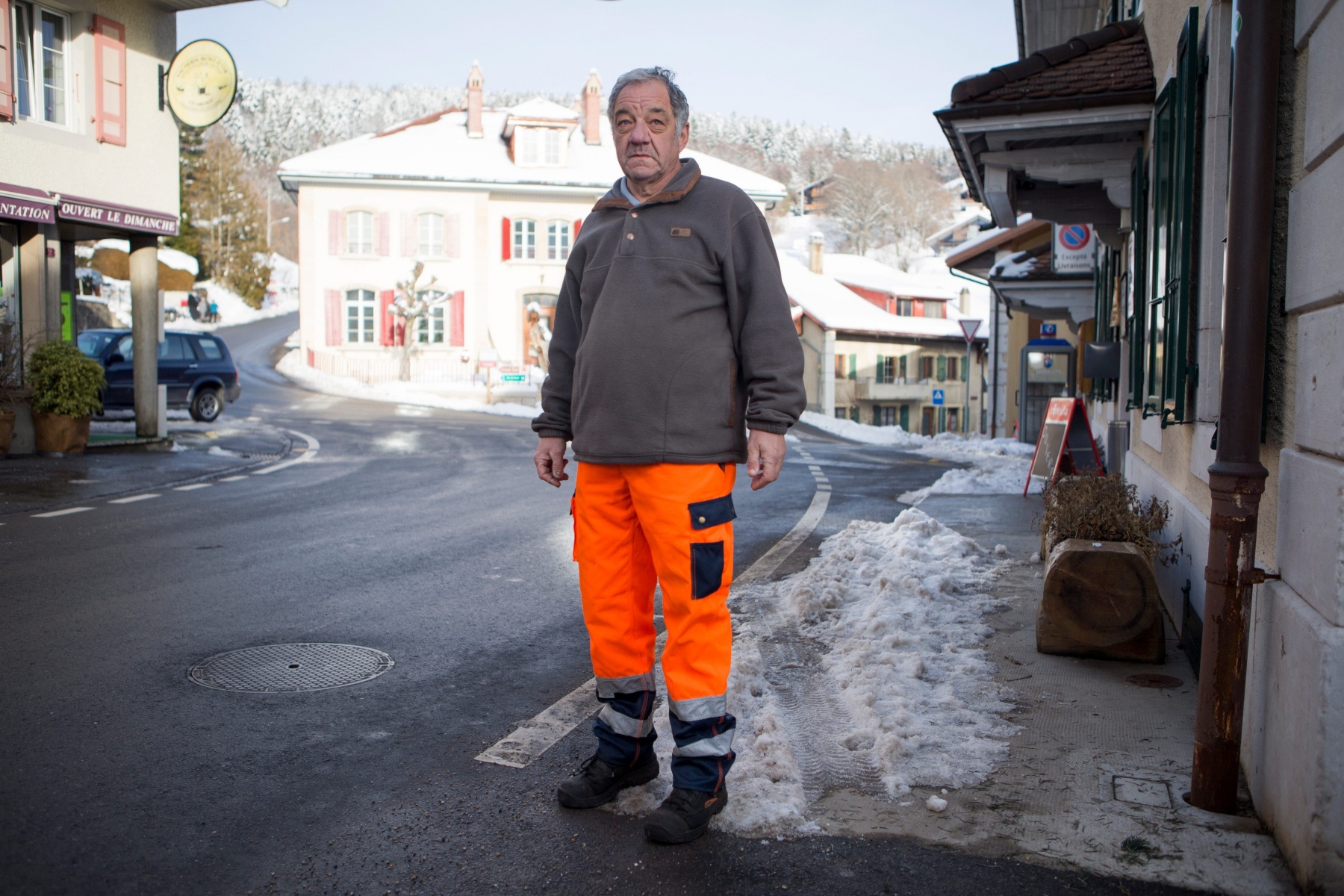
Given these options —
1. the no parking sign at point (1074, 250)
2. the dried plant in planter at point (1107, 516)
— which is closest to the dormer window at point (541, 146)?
the no parking sign at point (1074, 250)

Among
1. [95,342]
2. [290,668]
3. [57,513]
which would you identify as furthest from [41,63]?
[290,668]

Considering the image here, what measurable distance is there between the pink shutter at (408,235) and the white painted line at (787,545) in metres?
31.9

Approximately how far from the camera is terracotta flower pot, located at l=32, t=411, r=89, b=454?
43.5 ft

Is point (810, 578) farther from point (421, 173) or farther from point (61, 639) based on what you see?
point (421, 173)

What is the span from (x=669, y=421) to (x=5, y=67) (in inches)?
526

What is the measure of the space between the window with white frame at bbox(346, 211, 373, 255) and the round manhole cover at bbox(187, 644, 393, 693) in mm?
37090

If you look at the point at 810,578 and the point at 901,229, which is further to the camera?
the point at 901,229

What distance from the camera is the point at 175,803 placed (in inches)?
117

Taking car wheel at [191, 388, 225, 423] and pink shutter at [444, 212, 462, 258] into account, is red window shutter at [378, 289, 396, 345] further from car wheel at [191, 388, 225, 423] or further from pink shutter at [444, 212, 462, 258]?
car wheel at [191, 388, 225, 423]

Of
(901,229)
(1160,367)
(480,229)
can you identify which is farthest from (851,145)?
(1160,367)

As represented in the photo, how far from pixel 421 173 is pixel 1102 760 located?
38.8 m

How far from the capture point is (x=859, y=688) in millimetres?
3920

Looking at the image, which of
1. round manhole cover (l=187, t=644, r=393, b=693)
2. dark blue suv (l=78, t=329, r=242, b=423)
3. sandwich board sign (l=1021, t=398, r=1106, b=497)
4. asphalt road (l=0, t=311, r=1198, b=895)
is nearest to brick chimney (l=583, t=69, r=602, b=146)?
dark blue suv (l=78, t=329, r=242, b=423)

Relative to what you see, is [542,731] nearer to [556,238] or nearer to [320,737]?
[320,737]
